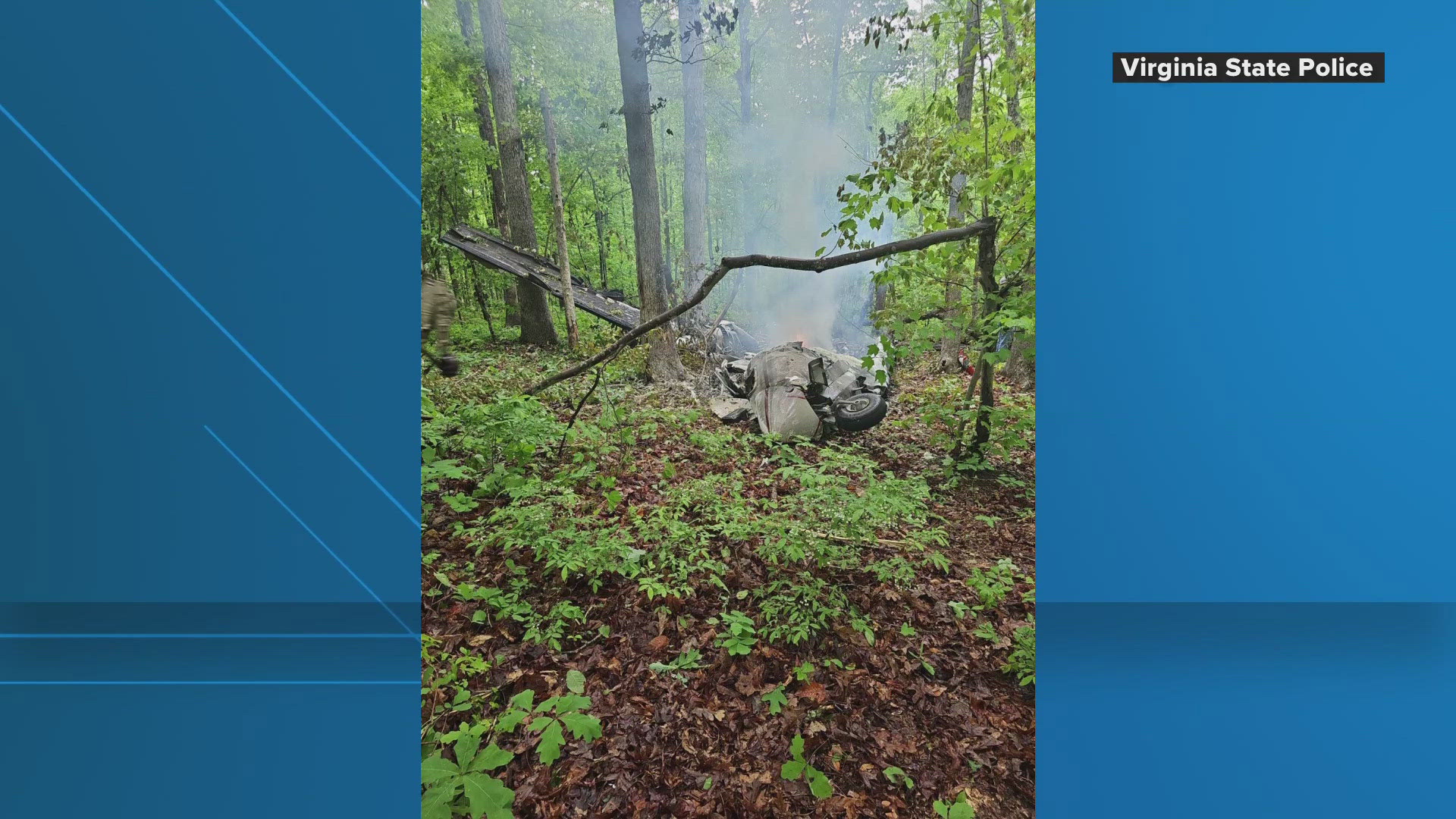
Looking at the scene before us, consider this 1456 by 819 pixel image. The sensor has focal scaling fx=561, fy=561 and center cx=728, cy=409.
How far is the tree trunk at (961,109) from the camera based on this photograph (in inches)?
117

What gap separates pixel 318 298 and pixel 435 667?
1.76 metres

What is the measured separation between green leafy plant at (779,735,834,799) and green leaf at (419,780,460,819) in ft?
3.29

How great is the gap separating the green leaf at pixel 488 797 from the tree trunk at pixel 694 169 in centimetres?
319

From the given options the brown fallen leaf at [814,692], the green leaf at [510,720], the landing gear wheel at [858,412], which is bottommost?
the brown fallen leaf at [814,692]

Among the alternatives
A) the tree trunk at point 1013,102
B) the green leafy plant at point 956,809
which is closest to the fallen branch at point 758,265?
the tree trunk at point 1013,102

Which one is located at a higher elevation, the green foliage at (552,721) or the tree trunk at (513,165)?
the tree trunk at (513,165)

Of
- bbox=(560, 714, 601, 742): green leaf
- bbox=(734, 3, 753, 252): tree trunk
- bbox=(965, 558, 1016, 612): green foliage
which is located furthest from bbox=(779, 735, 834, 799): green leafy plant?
bbox=(734, 3, 753, 252): tree trunk

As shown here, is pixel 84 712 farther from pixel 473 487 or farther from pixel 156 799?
pixel 473 487

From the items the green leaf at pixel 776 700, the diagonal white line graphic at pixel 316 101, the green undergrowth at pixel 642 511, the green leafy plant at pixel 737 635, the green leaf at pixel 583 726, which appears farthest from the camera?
the green undergrowth at pixel 642 511

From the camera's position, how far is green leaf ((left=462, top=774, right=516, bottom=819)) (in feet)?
4.53

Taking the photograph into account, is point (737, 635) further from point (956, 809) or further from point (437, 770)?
point (437, 770)

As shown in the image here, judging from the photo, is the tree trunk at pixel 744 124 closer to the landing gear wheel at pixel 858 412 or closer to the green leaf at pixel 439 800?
the landing gear wheel at pixel 858 412

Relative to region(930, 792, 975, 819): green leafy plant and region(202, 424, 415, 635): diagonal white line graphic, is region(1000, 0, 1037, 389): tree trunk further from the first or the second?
region(202, 424, 415, 635): diagonal white line graphic

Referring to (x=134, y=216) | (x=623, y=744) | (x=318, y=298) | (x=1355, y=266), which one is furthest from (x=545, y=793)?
(x=1355, y=266)
